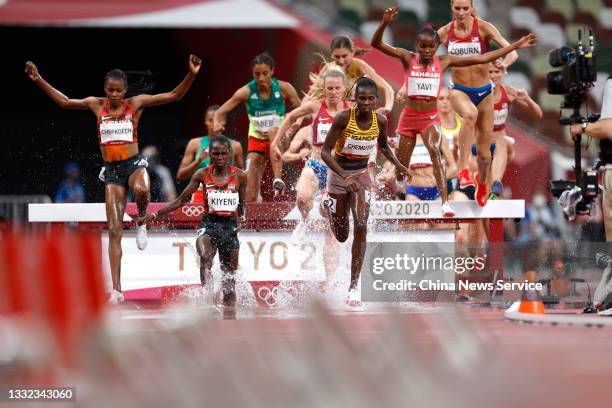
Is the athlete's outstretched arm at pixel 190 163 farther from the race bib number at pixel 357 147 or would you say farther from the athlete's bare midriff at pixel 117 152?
the race bib number at pixel 357 147

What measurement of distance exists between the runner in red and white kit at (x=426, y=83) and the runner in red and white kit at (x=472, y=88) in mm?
318

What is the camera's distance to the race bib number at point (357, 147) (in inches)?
426

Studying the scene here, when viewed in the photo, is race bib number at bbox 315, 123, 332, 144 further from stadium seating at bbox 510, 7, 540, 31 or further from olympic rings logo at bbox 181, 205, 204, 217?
stadium seating at bbox 510, 7, 540, 31

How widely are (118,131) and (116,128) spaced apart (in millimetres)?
35

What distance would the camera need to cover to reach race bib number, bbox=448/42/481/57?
12.6m

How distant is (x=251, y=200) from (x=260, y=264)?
1120 mm

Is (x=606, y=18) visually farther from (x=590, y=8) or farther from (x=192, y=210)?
(x=192, y=210)

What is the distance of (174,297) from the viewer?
12891 mm

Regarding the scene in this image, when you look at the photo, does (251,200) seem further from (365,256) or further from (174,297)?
(365,256)

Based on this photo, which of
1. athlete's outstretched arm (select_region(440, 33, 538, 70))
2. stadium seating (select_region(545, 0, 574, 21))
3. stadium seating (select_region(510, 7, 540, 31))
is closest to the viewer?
athlete's outstretched arm (select_region(440, 33, 538, 70))

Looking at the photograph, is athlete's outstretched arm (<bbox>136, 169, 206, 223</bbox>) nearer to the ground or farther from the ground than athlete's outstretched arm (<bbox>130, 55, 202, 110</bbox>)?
nearer to the ground

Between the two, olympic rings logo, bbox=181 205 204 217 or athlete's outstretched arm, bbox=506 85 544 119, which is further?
athlete's outstretched arm, bbox=506 85 544 119

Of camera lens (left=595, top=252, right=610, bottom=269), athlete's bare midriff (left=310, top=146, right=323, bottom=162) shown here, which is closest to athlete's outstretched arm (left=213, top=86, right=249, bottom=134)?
athlete's bare midriff (left=310, top=146, right=323, bottom=162)

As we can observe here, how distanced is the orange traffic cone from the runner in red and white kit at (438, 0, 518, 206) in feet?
4.32
